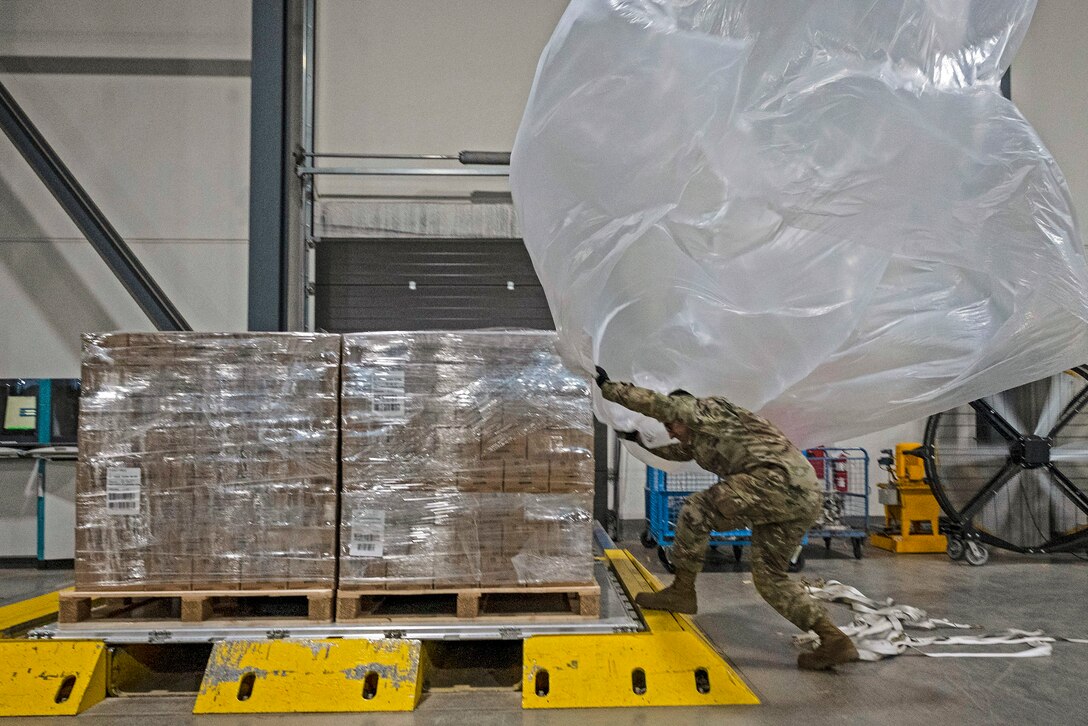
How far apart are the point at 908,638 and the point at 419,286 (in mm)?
5204

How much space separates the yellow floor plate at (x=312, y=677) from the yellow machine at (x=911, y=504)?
546 centimetres

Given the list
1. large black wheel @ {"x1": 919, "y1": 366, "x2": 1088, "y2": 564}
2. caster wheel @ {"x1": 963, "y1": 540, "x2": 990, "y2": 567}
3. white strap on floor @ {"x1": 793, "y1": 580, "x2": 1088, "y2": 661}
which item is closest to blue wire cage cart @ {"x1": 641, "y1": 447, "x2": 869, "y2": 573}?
large black wheel @ {"x1": 919, "y1": 366, "x2": 1088, "y2": 564}

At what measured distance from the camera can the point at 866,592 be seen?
16.5ft

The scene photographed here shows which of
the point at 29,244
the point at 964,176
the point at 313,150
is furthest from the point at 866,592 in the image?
the point at 29,244

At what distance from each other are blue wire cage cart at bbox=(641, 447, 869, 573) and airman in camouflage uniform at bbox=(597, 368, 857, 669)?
2.33 metres

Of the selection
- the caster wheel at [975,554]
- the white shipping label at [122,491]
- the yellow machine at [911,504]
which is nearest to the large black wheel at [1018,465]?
the caster wheel at [975,554]

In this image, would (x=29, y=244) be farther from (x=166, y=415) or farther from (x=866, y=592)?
(x=866, y=592)

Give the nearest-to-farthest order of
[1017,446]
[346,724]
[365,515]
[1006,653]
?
[346,724], [365,515], [1006,653], [1017,446]

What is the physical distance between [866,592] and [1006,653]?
1383mm

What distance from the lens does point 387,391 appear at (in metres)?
3.27

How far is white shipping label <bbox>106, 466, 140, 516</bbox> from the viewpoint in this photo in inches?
125

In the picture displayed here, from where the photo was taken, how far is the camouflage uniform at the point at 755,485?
10.1 feet

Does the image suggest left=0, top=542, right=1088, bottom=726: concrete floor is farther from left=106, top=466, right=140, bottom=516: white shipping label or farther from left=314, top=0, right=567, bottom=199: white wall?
left=314, top=0, right=567, bottom=199: white wall

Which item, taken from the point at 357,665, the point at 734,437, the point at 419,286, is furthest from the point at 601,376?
the point at 419,286
